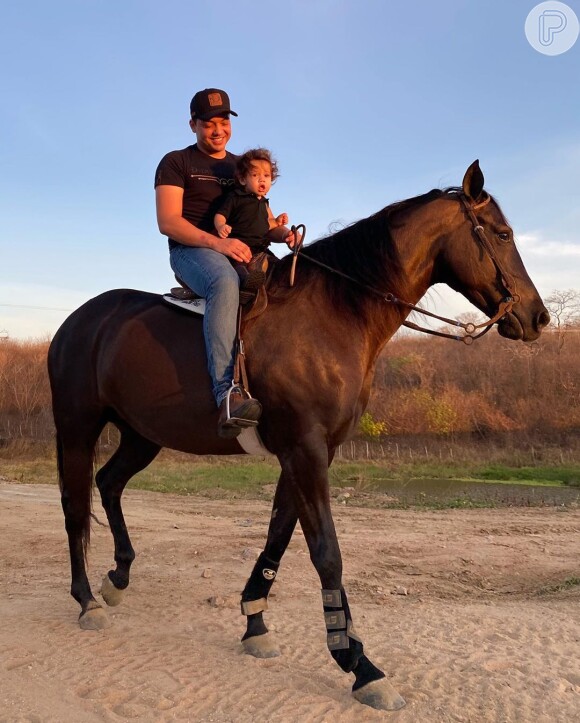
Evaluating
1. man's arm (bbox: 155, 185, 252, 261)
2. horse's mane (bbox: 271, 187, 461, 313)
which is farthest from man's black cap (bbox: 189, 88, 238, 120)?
horse's mane (bbox: 271, 187, 461, 313)

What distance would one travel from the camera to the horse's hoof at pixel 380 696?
3279 mm

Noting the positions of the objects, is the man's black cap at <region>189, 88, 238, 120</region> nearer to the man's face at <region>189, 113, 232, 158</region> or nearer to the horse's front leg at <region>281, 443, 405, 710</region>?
the man's face at <region>189, 113, 232, 158</region>

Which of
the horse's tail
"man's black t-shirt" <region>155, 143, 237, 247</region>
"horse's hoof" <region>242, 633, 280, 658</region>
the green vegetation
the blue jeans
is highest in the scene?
"man's black t-shirt" <region>155, 143, 237, 247</region>

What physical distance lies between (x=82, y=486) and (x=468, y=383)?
130 feet

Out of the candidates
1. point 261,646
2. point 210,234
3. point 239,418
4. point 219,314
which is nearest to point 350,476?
point 261,646

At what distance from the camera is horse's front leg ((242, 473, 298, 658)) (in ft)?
13.5

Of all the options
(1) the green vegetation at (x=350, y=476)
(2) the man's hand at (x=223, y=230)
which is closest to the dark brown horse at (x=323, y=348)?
(2) the man's hand at (x=223, y=230)

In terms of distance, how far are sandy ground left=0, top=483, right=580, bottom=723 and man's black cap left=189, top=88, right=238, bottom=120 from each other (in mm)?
3624

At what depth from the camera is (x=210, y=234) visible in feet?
13.3

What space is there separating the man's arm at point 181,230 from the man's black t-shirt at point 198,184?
0.12 metres

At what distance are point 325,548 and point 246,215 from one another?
2.18 metres

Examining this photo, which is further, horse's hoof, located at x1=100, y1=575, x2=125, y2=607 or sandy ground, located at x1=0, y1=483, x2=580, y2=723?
horse's hoof, located at x1=100, y1=575, x2=125, y2=607

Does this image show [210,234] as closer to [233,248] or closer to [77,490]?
[233,248]

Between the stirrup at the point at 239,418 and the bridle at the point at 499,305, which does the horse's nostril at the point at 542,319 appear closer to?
the bridle at the point at 499,305
